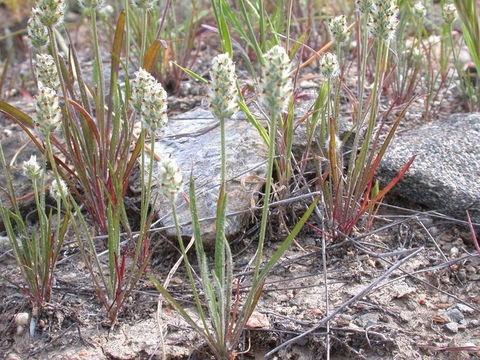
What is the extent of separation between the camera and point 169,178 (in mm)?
1304

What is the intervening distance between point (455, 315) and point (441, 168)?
65 centimetres

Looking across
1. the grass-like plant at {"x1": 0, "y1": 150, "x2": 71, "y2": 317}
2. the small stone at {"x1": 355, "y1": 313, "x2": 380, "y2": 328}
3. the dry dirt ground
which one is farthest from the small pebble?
the grass-like plant at {"x1": 0, "y1": 150, "x2": 71, "y2": 317}

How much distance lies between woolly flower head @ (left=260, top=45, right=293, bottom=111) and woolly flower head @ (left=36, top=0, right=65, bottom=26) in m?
0.75

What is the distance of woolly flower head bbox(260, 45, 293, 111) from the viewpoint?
1.23 m

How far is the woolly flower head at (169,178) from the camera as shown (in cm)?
130

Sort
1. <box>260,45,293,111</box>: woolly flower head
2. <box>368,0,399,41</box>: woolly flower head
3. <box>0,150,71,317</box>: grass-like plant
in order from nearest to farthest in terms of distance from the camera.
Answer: <box>260,45,293,111</box>: woolly flower head → <box>368,0,399,41</box>: woolly flower head → <box>0,150,71,317</box>: grass-like plant

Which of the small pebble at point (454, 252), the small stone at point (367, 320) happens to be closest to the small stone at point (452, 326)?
the small stone at point (367, 320)

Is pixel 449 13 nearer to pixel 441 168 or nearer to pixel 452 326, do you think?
pixel 441 168

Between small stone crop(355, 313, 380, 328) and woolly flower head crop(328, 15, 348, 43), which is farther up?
woolly flower head crop(328, 15, 348, 43)

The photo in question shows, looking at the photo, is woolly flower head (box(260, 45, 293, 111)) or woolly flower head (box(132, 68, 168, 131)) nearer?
woolly flower head (box(260, 45, 293, 111))

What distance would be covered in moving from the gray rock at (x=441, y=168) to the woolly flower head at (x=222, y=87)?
997mm

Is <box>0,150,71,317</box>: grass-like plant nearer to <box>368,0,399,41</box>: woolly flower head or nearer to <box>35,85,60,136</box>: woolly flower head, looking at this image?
<box>35,85,60,136</box>: woolly flower head

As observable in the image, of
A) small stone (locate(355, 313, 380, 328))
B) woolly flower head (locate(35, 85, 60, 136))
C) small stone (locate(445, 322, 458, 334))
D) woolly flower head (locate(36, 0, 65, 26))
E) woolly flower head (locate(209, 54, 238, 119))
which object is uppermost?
woolly flower head (locate(36, 0, 65, 26))

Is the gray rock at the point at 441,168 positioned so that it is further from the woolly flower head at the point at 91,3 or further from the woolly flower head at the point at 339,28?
the woolly flower head at the point at 91,3
